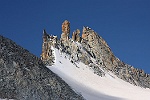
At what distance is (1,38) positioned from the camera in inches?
1902

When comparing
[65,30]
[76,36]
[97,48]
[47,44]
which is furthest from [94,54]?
[47,44]

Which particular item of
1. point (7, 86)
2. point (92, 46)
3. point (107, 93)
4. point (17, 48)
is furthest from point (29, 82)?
point (92, 46)

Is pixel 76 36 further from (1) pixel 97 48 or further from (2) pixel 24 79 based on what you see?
(2) pixel 24 79

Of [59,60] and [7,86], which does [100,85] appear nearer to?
[59,60]

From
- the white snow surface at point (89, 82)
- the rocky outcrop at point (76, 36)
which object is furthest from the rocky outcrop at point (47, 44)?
the rocky outcrop at point (76, 36)

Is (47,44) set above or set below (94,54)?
below

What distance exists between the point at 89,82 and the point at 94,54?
25096 millimetres

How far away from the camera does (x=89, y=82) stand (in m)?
67.4

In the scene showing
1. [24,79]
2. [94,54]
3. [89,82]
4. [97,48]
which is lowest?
[24,79]

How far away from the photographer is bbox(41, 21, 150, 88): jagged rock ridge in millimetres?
79438

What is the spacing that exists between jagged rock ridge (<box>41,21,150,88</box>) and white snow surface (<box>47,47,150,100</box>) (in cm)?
232

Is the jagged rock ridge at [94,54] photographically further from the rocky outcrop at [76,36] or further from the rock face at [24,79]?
the rock face at [24,79]

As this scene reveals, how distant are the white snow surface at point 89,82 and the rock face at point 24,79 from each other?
8001mm

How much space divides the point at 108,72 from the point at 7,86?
50201 millimetres
